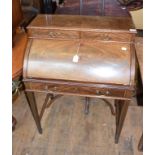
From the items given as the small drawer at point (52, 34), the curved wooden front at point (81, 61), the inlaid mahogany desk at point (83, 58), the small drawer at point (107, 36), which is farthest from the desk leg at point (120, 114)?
the small drawer at point (52, 34)

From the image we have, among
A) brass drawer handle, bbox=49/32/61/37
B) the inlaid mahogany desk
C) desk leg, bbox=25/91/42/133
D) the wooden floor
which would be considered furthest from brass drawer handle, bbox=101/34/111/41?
the wooden floor

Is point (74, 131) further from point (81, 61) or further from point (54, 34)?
point (54, 34)

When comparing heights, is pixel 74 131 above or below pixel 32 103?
below

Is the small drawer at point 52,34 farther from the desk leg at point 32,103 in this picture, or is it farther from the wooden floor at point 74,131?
the wooden floor at point 74,131

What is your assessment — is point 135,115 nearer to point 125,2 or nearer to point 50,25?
point 125,2

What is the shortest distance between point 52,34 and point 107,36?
36 cm

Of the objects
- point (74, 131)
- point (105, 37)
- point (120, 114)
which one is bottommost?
point (74, 131)

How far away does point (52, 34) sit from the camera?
5.46 ft

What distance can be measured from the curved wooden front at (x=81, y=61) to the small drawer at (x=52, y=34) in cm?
3

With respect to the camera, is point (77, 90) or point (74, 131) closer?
point (77, 90)
